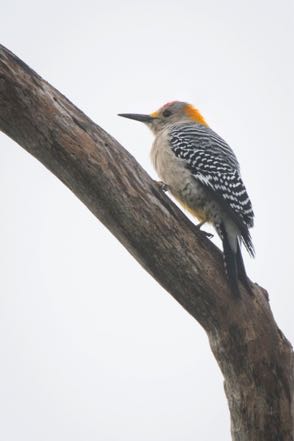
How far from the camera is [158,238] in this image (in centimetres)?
474

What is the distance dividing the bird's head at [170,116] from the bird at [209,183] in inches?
34.6

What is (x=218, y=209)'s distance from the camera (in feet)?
21.2

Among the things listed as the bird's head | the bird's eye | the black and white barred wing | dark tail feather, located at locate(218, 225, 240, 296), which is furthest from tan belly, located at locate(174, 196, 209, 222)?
the bird's eye

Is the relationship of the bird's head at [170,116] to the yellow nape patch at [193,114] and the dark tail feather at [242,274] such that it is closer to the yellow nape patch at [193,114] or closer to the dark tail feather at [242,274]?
the yellow nape patch at [193,114]

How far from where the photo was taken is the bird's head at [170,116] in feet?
29.0

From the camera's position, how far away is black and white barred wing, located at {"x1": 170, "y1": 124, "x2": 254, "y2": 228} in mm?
6248

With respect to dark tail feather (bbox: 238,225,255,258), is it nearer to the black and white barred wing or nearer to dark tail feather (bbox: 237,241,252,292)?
the black and white barred wing

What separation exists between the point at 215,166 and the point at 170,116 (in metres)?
2.57

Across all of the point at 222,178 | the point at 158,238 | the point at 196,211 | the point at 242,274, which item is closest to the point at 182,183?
the point at 196,211

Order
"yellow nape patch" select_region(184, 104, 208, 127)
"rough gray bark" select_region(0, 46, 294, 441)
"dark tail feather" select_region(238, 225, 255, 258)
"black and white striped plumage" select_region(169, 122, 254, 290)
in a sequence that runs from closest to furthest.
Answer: "rough gray bark" select_region(0, 46, 294, 441) < "black and white striped plumage" select_region(169, 122, 254, 290) < "dark tail feather" select_region(238, 225, 255, 258) < "yellow nape patch" select_region(184, 104, 208, 127)

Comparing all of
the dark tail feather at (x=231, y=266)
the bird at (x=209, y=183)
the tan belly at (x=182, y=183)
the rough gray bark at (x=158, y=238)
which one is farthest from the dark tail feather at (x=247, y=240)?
the rough gray bark at (x=158, y=238)

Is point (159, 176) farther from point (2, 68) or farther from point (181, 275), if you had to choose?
point (2, 68)

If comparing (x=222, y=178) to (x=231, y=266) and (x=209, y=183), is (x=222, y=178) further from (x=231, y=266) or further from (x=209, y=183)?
(x=231, y=266)

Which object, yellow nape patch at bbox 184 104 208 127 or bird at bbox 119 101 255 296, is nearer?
bird at bbox 119 101 255 296
